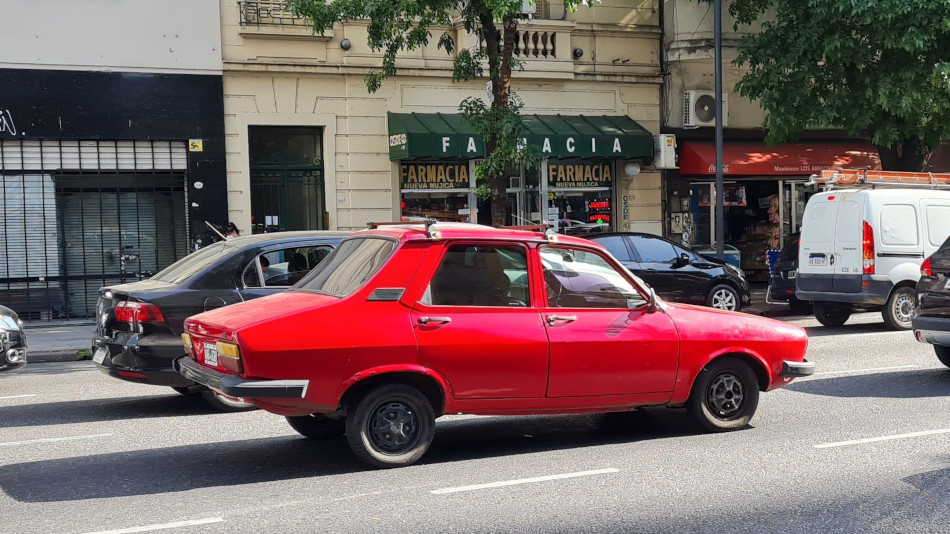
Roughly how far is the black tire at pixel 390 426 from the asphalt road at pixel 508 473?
12 centimetres

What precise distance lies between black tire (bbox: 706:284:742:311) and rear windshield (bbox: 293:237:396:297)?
36.1 ft

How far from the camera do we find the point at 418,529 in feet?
18.3

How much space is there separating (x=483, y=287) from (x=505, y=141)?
894cm

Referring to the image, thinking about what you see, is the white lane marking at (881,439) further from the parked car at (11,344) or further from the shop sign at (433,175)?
the shop sign at (433,175)

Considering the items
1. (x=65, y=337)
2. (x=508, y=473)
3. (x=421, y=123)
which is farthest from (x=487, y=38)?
(x=508, y=473)

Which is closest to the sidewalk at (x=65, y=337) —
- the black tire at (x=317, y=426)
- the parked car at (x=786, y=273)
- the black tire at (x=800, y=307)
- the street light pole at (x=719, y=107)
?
the black tire at (x=800, y=307)

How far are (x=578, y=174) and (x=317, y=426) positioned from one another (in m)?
15.4

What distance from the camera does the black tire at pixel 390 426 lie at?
22.1 feet

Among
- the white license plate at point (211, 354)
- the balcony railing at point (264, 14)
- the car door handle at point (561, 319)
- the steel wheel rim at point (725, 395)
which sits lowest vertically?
the steel wheel rim at point (725, 395)

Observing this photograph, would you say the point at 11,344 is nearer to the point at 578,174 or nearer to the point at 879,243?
the point at 879,243

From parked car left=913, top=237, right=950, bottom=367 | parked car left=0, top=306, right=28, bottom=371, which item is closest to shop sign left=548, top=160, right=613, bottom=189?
parked car left=913, top=237, right=950, bottom=367

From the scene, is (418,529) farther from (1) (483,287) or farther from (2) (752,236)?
(2) (752,236)

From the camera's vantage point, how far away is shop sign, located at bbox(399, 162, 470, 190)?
68.8 feet

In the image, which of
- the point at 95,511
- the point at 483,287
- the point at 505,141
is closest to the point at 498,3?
the point at 505,141
